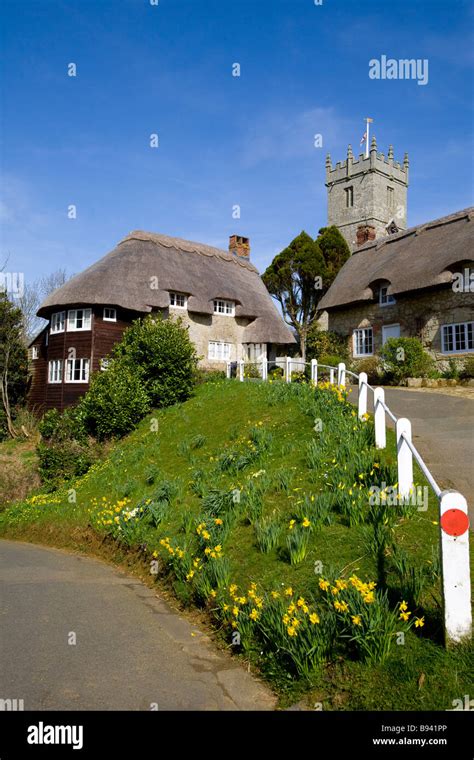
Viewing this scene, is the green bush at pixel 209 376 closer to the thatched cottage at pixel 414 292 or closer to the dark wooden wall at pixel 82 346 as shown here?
the dark wooden wall at pixel 82 346

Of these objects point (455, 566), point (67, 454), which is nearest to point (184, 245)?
point (67, 454)

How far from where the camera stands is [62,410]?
23.5 metres

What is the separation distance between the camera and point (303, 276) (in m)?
39.2

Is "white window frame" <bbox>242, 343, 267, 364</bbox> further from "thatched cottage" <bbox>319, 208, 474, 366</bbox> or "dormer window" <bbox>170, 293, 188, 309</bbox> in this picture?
"thatched cottage" <bbox>319, 208, 474, 366</bbox>

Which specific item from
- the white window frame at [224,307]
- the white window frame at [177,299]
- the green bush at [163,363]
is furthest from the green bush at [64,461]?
the white window frame at [224,307]

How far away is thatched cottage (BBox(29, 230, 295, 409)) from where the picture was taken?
2344 centimetres

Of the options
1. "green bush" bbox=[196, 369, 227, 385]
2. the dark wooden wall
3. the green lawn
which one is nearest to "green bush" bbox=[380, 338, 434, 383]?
"green bush" bbox=[196, 369, 227, 385]

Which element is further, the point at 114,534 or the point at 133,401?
the point at 133,401

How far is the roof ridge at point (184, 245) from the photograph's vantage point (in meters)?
27.6

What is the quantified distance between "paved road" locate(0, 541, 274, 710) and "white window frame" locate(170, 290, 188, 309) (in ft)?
64.1

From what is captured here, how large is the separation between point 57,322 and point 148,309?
14.5ft
